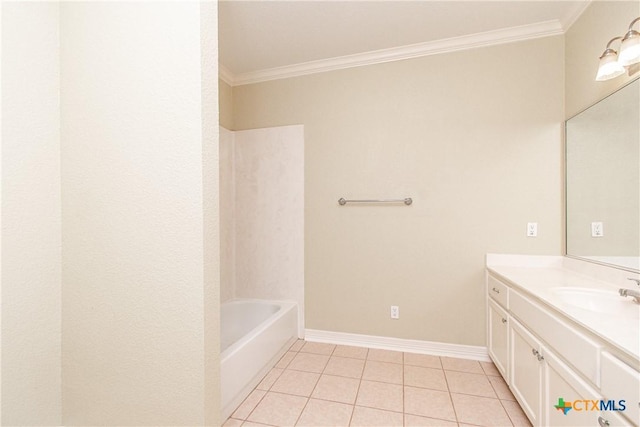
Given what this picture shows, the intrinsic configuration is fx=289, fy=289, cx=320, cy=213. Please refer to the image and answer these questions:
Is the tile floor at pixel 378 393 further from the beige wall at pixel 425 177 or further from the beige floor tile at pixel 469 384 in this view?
the beige wall at pixel 425 177

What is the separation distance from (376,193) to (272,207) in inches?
38.5

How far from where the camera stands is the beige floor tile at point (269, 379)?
6.35 feet

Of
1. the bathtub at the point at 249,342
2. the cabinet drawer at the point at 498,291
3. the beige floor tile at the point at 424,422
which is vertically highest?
the cabinet drawer at the point at 498,291

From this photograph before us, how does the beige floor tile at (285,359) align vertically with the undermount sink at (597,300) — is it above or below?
below

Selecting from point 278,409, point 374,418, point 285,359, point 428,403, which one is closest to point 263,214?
point 285,359

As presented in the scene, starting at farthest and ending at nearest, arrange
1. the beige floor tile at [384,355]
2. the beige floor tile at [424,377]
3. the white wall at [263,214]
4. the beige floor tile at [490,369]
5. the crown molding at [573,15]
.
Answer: the white wall at [263,214], the beige floor tile at [384,355], the beige floor tile at [490,369], the beige floor tile at [424,377], the crown molding at [573,15]

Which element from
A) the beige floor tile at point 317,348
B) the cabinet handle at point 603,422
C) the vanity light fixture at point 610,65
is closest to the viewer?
the cabinet handle at point 603,422

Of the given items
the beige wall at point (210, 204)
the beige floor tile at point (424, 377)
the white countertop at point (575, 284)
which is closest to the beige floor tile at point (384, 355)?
the beige floor tile at point (424, 377)

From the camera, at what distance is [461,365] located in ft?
7.11

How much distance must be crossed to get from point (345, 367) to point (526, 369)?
115 centimetres

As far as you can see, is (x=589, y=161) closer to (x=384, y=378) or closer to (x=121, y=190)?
(x=384, y=378)

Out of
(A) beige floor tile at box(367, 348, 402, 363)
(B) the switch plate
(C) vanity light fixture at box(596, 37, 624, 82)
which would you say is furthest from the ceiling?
(A) beige floor tile at box(367, 348, 402, 363)

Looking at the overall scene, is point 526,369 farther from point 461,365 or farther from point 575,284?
point 461,365

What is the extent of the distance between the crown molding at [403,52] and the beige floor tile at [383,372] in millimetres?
2436
